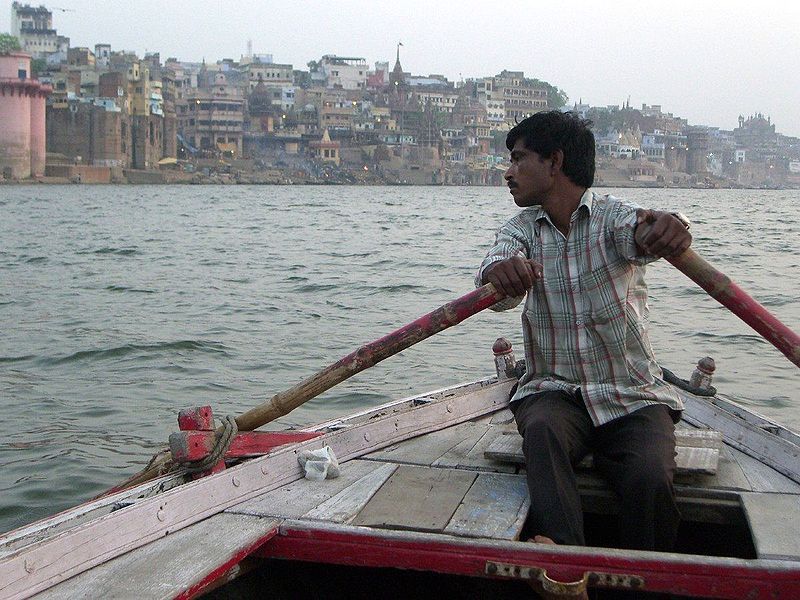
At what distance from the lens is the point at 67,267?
17641mm

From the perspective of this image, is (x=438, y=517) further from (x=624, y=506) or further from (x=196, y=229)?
(x=196, y=229)

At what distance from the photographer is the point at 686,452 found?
3.05 metres

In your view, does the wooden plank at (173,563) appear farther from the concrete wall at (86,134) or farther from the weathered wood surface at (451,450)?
the concrete wall at (86,134)

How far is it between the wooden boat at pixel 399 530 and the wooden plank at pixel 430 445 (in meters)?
0.01

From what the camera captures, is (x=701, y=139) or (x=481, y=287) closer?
(x=481, y=287)

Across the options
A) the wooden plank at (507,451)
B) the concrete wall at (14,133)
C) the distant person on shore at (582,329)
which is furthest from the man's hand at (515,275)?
the concrete wall at (14,133)

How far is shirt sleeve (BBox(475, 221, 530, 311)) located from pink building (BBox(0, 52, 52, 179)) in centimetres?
6689

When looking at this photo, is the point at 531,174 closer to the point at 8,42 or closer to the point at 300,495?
the point at 300,495

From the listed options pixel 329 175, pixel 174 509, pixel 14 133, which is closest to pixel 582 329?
pixel 174 509

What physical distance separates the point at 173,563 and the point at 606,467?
4.04ft

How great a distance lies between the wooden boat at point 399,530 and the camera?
2.17m

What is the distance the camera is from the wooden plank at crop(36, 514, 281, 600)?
7.00ft

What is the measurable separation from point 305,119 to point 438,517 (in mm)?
101256

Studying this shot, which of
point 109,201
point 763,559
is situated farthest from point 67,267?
point 109,201
